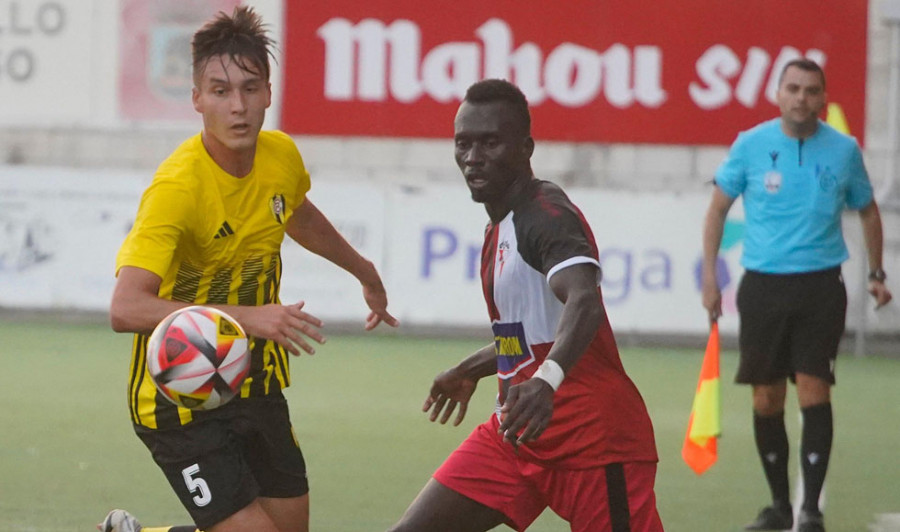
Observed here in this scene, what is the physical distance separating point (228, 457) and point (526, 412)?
4.11 feet

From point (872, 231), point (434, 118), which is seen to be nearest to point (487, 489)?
point (872, 231)

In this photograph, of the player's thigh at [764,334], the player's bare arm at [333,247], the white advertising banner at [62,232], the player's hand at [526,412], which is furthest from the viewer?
the white advertising banner at [62,232]

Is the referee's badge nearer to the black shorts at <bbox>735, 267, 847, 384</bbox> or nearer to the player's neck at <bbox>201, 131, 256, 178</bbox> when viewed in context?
the black shorts at <bbox>735, 267, 847, 384</bbox>

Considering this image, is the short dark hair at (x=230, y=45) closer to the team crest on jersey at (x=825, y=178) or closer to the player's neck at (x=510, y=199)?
the player's neck at (x=510, y=199)

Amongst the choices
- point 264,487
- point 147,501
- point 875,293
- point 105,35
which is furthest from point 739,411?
point 105,35

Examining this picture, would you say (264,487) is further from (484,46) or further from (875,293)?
(484,46)

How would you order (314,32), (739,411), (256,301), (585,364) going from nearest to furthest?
(585,364)
(256,301)
(739,411)
(314,32)

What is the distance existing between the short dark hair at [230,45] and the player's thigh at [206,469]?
1.07 metres

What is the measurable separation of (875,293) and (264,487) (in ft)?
11.8

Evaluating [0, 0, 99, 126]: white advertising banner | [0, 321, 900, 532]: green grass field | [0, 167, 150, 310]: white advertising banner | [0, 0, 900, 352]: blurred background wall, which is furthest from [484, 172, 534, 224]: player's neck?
[0, 0, 99, 126]: white advertising banner

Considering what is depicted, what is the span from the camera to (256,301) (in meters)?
4.72

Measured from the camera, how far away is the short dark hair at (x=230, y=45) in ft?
14.8

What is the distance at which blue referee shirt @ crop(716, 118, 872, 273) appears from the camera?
691cm

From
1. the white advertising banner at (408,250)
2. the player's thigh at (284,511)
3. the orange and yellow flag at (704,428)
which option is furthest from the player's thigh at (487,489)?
the white advertising banner at (408,250)
